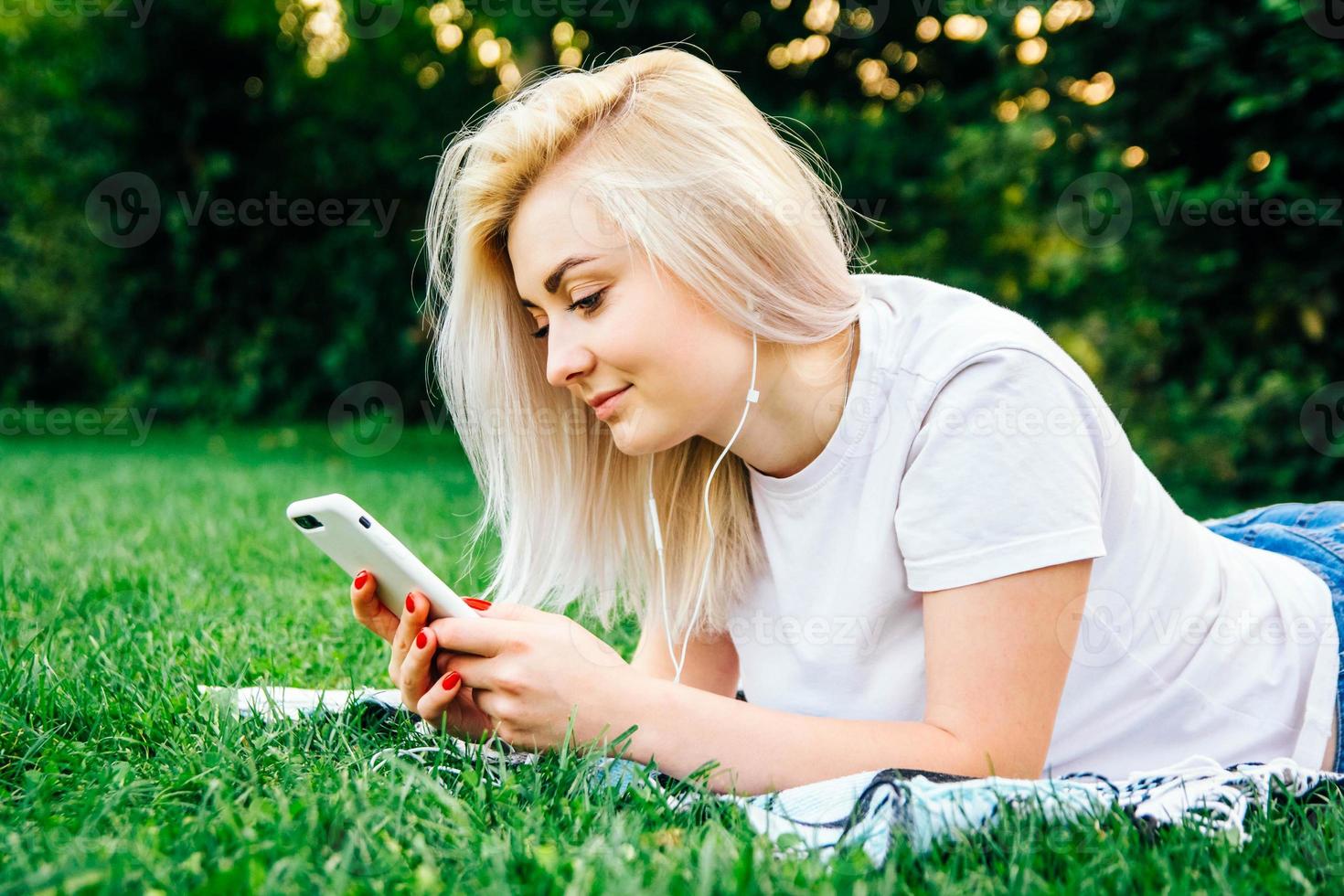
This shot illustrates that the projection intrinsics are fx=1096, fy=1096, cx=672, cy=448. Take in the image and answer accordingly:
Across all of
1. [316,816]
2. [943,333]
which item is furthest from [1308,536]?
[316,816]

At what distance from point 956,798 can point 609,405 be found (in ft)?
2.88

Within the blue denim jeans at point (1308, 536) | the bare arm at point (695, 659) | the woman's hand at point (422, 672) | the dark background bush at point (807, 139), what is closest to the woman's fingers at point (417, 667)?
the woman's hand at point (422, 672)

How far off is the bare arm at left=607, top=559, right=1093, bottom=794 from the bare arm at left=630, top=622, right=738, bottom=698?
58cm

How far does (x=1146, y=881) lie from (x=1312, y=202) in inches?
224

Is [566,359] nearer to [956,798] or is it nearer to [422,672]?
[422,672]

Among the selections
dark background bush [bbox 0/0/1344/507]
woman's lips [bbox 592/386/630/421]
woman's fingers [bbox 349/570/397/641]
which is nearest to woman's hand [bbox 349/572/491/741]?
woman's fingers [bbox 349/570/397/641]

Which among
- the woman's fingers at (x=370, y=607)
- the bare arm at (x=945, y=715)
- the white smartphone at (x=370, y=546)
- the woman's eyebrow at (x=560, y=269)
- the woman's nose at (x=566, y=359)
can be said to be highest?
the woman's eyebrow at (x=560, y=269)

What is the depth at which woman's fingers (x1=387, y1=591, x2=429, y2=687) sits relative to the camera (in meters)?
1.81

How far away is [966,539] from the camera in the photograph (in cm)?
167

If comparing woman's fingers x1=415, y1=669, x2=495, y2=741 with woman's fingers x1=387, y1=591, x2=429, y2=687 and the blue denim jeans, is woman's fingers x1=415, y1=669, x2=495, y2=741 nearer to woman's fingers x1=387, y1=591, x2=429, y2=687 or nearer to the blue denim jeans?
woman's fingers x1=387, y1=591, x2=429, y2=687

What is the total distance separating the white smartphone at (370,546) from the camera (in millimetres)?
1771

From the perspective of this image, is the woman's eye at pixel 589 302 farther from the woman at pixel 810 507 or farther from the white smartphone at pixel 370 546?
the white smartphone at pixel 370 546

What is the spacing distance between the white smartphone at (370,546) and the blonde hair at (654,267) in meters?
0.55

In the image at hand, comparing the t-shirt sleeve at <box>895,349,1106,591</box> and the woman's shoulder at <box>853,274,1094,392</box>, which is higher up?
the woman's shoulder at <box>853,274,1094,392</box>
